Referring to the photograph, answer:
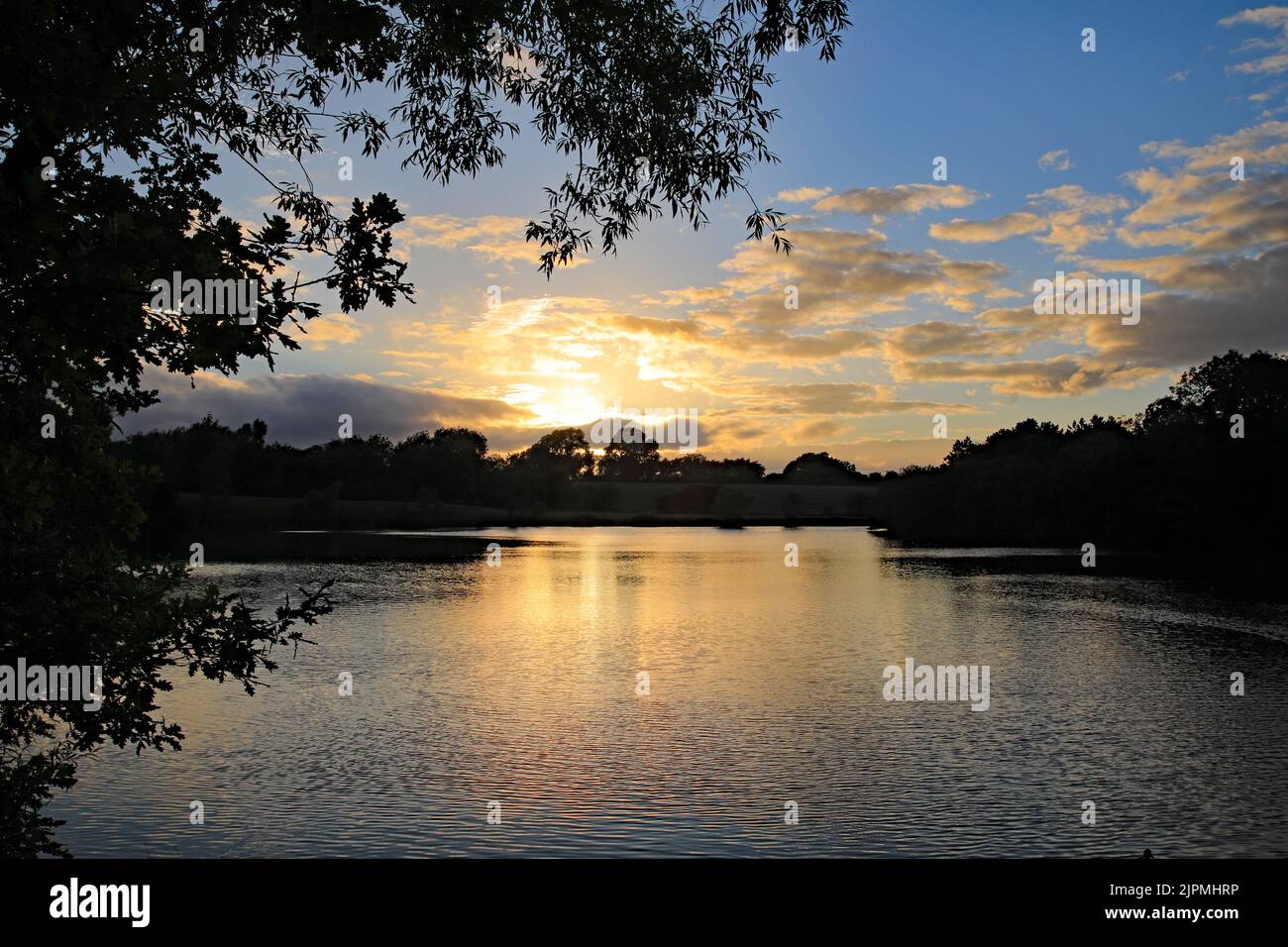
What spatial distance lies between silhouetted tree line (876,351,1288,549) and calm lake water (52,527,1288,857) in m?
48.2

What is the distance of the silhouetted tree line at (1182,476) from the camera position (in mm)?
80188

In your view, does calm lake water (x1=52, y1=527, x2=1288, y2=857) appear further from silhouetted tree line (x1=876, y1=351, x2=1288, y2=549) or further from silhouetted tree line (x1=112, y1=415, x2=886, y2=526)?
silhouetted tree line (x1=112, y1=415, x2=886, y2=526)

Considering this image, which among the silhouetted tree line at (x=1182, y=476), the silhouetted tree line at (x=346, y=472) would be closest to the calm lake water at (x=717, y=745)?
the silhouetted tree line at (x=1182, y=476)

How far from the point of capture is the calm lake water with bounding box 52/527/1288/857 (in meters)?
13.4

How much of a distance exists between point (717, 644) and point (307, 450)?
567 feet

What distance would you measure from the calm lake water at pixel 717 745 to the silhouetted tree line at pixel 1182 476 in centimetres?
4819

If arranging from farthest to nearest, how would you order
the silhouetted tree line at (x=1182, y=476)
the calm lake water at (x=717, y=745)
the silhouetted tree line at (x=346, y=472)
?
the silhouetted tree line at (x=346, y=472) → the silhouetted tree line at (x=1182, y=476) → the calm lake water at (x=717, y=745)

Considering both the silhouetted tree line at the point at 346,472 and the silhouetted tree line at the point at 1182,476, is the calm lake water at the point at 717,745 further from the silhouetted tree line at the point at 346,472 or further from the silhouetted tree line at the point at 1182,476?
the silhouetted tree line at the point at 346,472

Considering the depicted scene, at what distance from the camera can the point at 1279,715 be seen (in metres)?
21.5

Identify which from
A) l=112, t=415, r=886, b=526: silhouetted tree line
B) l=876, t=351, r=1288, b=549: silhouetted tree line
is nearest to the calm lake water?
l=876, t=351, r=1288, b=549: silhouetted tree line

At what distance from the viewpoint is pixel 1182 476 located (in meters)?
83.3

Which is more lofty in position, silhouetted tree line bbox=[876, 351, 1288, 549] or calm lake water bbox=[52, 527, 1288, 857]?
silhouetted tree line bbox=[876, 351, 1288, 549]

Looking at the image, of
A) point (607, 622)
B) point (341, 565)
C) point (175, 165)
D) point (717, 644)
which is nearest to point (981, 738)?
point (717, 644)
